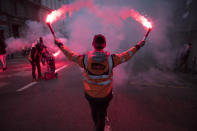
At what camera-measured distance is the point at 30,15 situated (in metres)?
24.9

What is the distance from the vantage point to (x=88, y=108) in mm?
3834

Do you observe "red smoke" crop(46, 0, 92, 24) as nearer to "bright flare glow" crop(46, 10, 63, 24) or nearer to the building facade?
"bright flare glow" crop(46, 10, 63, 24)

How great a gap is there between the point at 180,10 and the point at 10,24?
75.7ft

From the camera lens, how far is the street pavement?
10.0 feet

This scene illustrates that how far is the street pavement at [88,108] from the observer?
306 centimetres

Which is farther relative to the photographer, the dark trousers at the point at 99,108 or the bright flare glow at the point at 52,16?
the bright flare glow at the point at 52,16

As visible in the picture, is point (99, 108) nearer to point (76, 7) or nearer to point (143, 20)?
point (143, 20)

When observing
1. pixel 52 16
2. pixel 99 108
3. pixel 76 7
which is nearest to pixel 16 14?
pixel 76 7

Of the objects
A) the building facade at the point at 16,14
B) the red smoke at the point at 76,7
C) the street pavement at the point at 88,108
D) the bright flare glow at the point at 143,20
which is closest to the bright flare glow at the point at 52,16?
the red smoke at the point at 76,7

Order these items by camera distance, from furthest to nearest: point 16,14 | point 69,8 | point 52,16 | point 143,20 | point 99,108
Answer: point 16,14 → point 69,8 → point 143,20 → point 52,16 → point 99,108

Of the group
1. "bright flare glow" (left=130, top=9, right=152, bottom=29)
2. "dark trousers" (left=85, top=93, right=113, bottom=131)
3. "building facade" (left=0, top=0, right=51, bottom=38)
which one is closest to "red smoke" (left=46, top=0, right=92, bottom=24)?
"bright flare glow" (left=130, top=9, right=152, bottom=29)

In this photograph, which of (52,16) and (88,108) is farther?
(88,108)

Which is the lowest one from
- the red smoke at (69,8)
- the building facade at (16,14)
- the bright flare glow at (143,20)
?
the bright flare glow at (143,20)

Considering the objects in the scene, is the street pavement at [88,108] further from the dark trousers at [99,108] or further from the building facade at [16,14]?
the building facade at [16,14]
